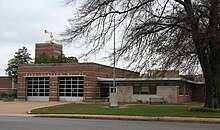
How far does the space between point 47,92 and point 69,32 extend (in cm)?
3081

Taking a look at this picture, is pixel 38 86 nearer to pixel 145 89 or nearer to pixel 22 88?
pixel 22 88

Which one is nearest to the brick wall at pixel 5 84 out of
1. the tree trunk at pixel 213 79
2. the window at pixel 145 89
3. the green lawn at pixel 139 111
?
the window at pixel 145 89

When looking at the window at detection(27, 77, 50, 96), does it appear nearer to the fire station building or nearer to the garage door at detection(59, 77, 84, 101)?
the fire station building

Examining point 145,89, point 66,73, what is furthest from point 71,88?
point 145,89

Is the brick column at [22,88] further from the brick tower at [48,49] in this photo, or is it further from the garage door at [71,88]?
the brick tower at [48,49]

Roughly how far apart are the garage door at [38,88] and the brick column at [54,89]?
86 cm

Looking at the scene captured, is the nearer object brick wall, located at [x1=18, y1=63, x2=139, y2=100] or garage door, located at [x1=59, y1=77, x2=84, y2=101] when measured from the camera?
brick wall, located at [x1=18, y1=63, x2=139, y2=100]

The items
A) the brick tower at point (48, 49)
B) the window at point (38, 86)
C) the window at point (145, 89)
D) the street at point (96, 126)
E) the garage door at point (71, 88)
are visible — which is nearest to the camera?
the street at point (96, 126)

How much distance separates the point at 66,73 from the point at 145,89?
11.8m

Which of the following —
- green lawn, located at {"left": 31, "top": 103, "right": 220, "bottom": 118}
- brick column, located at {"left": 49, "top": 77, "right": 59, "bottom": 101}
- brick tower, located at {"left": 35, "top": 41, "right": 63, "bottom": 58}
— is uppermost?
brick tower, located at {"left": 35, "top": 41, "right": 63, "bottom": 58}

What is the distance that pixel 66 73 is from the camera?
5328cm

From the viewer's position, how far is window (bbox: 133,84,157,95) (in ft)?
161

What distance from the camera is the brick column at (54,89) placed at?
53.6 m

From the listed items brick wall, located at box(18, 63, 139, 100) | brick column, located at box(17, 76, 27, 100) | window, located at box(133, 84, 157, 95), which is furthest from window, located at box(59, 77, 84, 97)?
window, located at box(133, 84, 157, 95)
